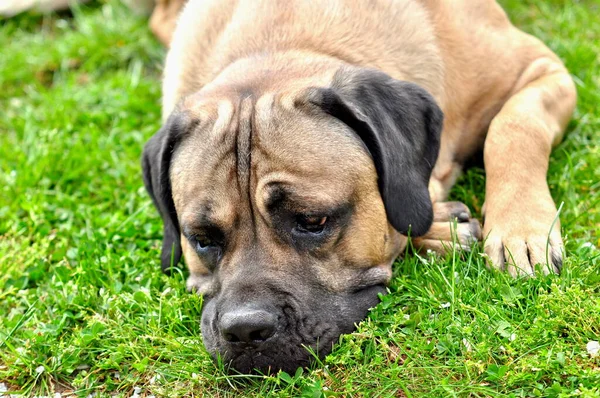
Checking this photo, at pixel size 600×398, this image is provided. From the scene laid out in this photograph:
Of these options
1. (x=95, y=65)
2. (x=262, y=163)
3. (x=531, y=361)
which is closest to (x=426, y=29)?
(x=262, y=163)

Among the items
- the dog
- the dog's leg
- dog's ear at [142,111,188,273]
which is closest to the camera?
the dog

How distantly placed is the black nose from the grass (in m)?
0.17

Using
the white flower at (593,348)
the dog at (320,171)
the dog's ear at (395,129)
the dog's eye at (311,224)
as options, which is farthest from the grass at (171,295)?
the dog's eye at (311,224)

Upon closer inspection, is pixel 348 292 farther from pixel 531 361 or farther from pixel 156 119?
pixel 156 119

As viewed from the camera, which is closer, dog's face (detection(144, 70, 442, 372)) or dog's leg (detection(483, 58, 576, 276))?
dog's face (detection(144, 70, 442, 372))

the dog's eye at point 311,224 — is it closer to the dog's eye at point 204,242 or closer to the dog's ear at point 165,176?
the dog's eye at point 204,242

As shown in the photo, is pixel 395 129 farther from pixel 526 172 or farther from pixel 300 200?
pixel 526 172

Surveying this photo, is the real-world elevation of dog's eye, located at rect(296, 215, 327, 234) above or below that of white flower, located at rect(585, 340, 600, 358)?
above

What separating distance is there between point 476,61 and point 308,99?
1329 mm

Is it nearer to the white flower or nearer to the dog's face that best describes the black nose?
the dog's face

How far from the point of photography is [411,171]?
3.34 metres

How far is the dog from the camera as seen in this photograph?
3.12 metres

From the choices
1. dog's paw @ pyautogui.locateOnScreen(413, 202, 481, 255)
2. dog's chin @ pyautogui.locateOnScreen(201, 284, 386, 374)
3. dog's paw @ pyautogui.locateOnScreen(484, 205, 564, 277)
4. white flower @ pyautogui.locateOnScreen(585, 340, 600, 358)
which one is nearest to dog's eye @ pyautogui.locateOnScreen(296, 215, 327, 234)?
dog's chin @ pyautogui.locateOnScreen(201, 284, 386, 374)

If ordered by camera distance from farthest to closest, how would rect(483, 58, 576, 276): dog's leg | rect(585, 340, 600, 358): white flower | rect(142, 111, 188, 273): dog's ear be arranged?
rect(142, 111, 188, 273): dog's ear, rect(483, 58, 576, 276): dog's leg, rect(585, 340, 600, 358): white flower
